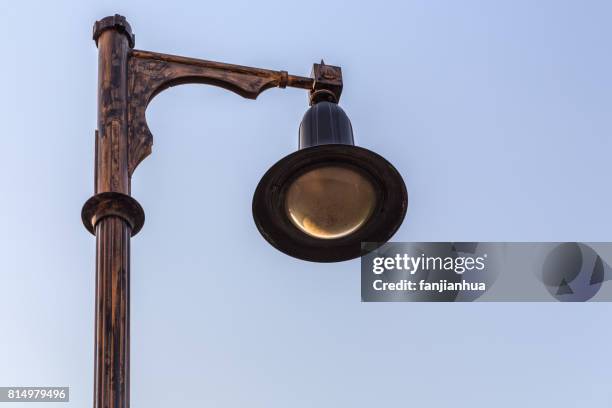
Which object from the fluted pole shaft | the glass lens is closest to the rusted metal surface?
the fluted pole shaft

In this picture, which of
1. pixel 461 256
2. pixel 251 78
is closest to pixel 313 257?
pixel 251 78

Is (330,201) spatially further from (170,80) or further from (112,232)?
(112,232)

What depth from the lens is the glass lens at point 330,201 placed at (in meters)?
6.20

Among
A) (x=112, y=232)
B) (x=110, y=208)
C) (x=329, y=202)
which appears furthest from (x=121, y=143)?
(x=329, y=202)

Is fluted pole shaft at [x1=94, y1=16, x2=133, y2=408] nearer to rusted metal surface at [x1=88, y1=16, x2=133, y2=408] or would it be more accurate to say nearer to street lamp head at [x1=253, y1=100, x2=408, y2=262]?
rusted metal surface at [x1=88, y1=16, x2=133, y2=408]

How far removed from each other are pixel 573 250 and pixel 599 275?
Answer: 0.57 meters

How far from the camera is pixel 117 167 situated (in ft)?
19.1

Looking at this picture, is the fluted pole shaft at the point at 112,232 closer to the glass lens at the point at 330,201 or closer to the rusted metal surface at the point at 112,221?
the rusted metal surface at the point at 112,221

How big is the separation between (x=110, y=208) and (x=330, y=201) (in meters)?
1.17

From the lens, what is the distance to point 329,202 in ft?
20.4

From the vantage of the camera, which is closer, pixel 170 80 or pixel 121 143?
pixel 121 143

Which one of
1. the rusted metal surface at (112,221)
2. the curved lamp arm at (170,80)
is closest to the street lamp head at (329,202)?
the curved lamp arm at (170,80)

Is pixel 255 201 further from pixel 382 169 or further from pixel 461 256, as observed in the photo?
pixel 461 256

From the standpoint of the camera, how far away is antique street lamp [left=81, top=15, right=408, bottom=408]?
579cm
